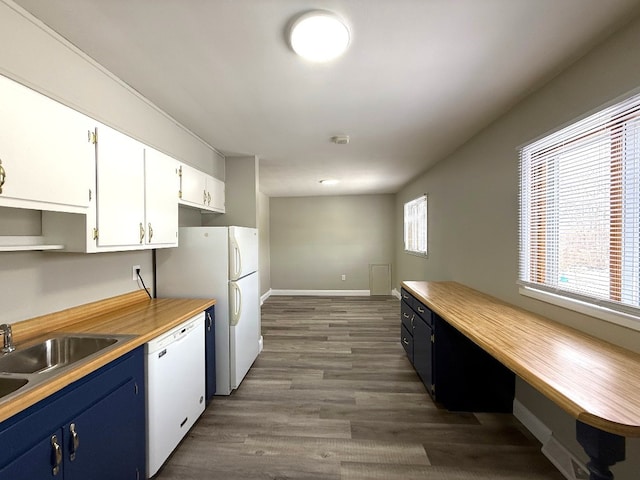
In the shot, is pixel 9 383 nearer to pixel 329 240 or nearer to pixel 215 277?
pixel 215 277

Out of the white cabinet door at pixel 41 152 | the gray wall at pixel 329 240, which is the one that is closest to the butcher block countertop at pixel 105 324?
the white cabinet door at pixel 41 152

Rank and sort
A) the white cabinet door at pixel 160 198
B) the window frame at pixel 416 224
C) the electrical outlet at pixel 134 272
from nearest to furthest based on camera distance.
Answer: the white cabinet door at pixel 160 198
the electrical outlet at pixel 134 272
the window frame at pixel 416 224

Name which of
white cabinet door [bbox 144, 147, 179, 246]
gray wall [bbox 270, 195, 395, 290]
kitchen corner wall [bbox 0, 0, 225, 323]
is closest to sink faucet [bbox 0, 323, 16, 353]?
kitchen corner wall [bbox 0, 0, 225, 323]

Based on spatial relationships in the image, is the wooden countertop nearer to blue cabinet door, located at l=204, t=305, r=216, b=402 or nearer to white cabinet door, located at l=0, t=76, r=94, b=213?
blue cabinet door, located at l=204, t=305, r=216, b=402

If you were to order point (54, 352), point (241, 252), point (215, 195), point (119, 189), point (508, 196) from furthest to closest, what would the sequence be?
point (215, 195)
point (241, 252)
point (508, 196)
point (119, 189)
point (54, 352)

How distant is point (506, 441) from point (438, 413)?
0.48m

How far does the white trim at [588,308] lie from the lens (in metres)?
1.36

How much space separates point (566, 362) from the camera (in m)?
1.26

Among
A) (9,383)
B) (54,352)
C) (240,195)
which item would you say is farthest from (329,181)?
(9,383)

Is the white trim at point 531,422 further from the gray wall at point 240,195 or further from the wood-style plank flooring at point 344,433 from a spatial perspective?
the gray wall at point 240,195

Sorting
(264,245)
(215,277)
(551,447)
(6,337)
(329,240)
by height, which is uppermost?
(329,240)

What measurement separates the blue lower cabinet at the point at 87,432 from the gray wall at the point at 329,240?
17.5 feet

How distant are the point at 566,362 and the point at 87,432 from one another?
2142 mm

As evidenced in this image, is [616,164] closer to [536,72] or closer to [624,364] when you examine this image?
A: [536,72]
